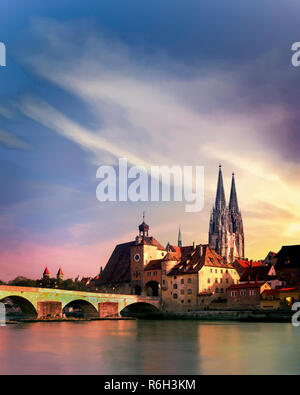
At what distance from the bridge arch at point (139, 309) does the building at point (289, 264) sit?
19.9m

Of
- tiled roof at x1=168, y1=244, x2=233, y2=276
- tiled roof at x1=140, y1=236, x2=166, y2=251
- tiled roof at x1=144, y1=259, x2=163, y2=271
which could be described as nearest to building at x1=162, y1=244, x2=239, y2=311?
tiled roof at x1=168, y1=244, x2=233, y2=276

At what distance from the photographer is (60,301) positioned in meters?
62.2

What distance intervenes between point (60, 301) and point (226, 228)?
247 feet

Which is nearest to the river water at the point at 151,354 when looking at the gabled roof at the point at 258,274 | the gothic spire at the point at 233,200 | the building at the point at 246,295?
the building at the point at 246,295

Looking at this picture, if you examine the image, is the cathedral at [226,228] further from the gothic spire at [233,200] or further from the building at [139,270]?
the building at [139,270]

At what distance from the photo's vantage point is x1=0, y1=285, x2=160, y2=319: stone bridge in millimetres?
57812

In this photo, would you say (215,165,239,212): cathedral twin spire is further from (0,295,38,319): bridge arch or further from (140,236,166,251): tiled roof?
(0,295,38,319): bridge arch

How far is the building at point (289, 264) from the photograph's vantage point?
74500 millimetres

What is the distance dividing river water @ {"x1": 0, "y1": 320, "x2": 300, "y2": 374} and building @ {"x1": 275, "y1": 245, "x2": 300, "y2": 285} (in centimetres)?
3857

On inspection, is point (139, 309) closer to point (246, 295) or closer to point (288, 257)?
point (246, 295)

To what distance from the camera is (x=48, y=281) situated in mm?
88812
